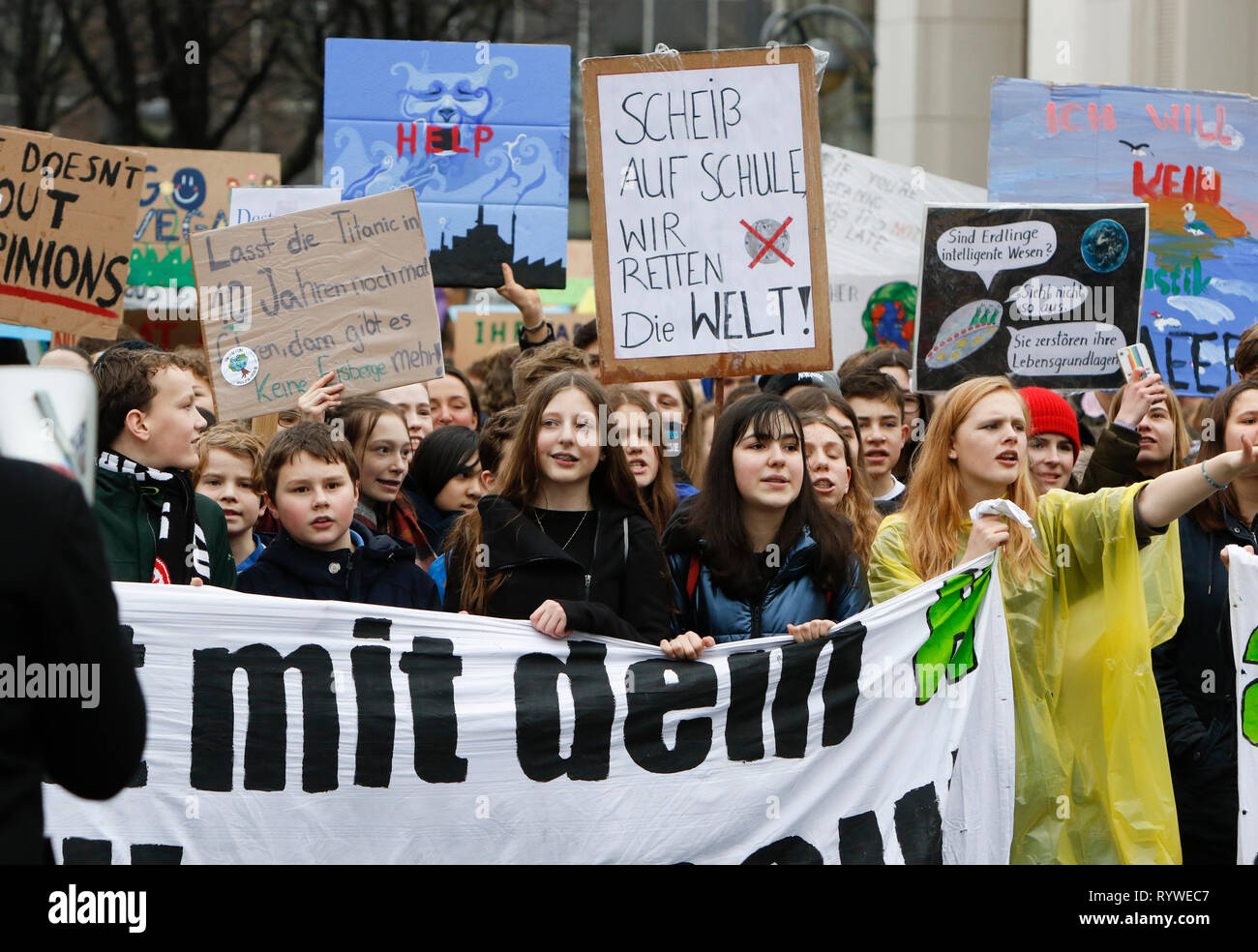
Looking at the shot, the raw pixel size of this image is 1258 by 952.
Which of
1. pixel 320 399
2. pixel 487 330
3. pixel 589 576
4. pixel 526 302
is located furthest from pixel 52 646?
pixel 487 330

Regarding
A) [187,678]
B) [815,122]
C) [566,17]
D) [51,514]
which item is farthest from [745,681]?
[566,17]

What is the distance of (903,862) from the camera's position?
163 inches

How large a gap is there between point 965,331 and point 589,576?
2.70m

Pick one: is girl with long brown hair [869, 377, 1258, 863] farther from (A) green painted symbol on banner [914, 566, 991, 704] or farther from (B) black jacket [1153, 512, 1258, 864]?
(B) black jacket [1153, 512, 1258, 864]

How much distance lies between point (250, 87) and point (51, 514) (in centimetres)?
2384

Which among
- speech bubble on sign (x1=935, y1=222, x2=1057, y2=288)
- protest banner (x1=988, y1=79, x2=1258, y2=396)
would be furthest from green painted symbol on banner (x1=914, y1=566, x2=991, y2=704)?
protest banner (x1=988, y1=79, x2=1258, y2=396)

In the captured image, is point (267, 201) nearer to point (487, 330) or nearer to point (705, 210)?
point (705, 210)

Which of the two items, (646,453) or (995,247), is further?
(995,247)

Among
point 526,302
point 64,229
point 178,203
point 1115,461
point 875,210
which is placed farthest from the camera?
point 875,210

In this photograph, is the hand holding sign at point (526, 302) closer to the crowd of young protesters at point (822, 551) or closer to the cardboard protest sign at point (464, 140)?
the cardboard protest sign at point (464, 140)

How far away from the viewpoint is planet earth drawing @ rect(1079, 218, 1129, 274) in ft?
21.4

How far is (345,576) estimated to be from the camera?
467cm

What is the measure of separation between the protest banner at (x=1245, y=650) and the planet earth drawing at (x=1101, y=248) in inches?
98.6

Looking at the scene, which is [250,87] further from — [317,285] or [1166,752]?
[1166,752]
